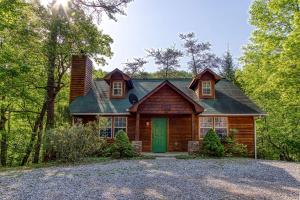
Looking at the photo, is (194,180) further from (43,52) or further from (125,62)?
(125,62)

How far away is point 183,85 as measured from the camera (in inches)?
813

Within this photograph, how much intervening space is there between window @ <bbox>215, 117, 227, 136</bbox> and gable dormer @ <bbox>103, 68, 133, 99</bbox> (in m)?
6.40

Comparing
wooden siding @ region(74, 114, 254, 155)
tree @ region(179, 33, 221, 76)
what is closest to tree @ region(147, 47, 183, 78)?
tree @ region(179, 33, 221, 76)

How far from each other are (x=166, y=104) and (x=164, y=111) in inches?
17.4

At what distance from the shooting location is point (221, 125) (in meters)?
17.2

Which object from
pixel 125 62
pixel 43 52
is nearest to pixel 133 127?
pixel 43 52

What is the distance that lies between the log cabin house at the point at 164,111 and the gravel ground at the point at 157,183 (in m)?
5.08

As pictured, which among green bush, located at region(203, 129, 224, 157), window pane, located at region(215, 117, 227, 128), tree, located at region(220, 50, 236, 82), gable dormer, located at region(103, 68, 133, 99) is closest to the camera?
green bush, located at region(203, 129, 224, 157)

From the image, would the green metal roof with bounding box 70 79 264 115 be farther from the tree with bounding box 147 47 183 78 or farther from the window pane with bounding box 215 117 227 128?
the tree with bounding box 147 47 183 78

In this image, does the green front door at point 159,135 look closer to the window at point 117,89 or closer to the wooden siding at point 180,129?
the wooden siding at point 180,129

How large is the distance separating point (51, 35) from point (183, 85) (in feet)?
32.1

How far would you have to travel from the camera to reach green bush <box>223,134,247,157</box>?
16.1m

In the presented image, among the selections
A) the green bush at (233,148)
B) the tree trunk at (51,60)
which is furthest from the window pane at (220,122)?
the tree trunk at (51,60)

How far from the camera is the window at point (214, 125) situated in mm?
17158
